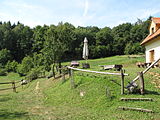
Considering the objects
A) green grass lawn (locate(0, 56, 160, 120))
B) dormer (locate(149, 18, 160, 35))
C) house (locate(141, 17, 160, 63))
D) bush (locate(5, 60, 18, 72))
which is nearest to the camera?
green grass lawn (locate(0, 56, 160, 120))

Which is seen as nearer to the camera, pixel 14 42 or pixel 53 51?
pixel 53 51

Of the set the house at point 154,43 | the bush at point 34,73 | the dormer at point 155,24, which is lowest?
the bush at point 34,73

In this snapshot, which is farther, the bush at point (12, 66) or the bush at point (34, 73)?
the bush at point (12, 66)

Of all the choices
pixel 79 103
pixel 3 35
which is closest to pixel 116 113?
pixel 79 103

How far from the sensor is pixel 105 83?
961 cm

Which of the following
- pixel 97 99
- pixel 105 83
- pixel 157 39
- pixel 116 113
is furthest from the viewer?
pixel 157 39

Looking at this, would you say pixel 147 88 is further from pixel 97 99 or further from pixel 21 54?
pixel 21 54

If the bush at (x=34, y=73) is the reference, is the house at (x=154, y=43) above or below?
above

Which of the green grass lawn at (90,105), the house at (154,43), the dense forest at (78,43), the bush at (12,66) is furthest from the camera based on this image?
the dense forest at (78,43)

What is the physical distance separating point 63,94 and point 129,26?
7943 cm

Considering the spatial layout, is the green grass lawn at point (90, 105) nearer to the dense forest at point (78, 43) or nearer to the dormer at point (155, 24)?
the dormer at point (155, 24)

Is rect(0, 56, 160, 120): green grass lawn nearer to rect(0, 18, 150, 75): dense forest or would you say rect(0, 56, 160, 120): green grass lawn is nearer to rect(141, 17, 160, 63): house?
rect(141, 17, 160, 63): house

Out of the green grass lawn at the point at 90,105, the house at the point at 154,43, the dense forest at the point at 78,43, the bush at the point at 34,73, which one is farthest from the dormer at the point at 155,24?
the dense forest at the point at 78,43

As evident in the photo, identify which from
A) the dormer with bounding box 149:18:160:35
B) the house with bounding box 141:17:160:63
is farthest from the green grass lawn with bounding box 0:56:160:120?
the dormer with bounding box 149:18:160:35
